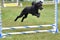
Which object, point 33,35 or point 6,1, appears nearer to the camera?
point 33,35

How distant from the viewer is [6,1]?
1839 centimetres

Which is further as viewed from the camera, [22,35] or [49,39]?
[22,35]

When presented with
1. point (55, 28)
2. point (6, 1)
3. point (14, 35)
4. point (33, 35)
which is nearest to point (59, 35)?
point (55, 28)

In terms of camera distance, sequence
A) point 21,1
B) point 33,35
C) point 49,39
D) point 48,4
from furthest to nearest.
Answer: point 21,1, point 48,4, point 33,35, point 49,39

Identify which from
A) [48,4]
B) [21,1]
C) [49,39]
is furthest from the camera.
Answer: [21,1]

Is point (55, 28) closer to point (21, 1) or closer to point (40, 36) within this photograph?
point (40, 36)

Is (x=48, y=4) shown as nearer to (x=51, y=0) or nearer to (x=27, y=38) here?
(x=51, y=0)

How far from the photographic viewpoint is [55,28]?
6438 millimetres

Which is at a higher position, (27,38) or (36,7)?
(36,7)

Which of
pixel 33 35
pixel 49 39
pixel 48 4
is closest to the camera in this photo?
pixel 49 39

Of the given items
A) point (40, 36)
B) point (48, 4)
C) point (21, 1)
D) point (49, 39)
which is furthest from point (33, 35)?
point (21, 1)

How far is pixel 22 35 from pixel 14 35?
21cm

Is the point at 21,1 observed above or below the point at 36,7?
below

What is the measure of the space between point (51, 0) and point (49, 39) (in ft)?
41.3
